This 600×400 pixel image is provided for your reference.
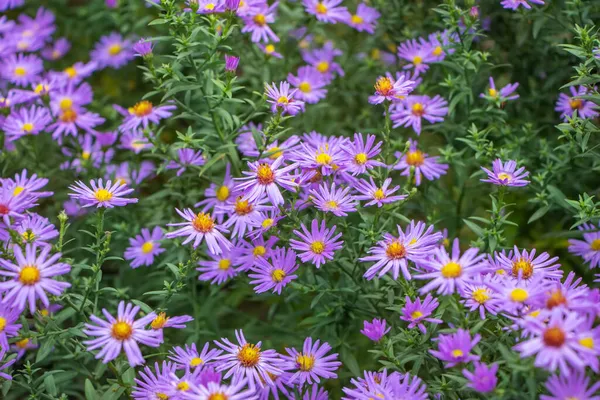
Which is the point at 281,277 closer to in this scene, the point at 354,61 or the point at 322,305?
the point at 322,305

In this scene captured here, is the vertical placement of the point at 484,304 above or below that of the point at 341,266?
below

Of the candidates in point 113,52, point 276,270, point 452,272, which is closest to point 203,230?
point 276,270

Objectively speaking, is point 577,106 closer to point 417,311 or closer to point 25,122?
point 417,311

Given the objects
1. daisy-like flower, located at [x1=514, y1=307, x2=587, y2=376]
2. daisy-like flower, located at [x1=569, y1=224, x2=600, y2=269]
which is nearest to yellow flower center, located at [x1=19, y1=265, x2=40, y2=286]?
daisy-like flower, located at [x1=514, y1=307, x2=587, y2=376]

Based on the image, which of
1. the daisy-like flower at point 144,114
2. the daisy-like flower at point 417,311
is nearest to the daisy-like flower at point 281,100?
the daisy-like flower at point 144,114

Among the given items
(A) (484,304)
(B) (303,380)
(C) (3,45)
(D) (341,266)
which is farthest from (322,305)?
(C) (3,45)

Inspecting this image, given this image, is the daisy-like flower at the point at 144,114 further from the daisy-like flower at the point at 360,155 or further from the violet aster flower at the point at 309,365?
the violet aster flower at the point at 309,365

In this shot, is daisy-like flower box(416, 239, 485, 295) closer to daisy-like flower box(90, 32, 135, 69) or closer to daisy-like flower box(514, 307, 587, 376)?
daisy-like flower box(514, 307, 587, 376)

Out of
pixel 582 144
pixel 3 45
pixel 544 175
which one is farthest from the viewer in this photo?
pixel 3 45
